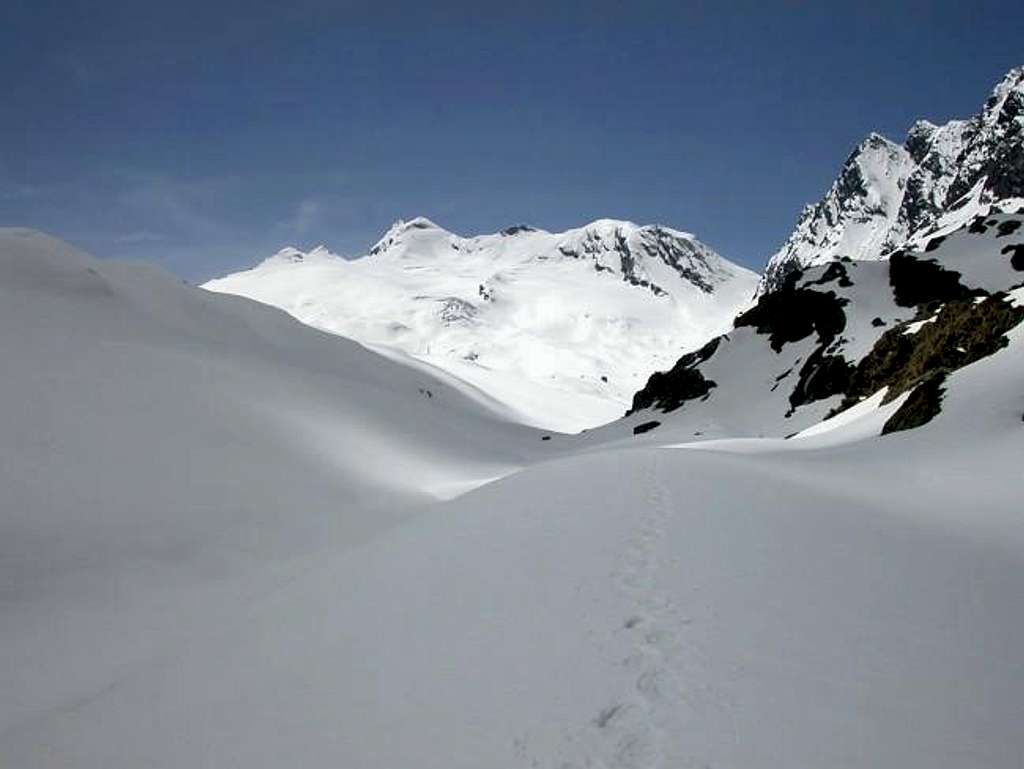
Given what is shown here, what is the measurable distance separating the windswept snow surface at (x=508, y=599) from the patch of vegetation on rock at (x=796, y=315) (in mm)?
38742

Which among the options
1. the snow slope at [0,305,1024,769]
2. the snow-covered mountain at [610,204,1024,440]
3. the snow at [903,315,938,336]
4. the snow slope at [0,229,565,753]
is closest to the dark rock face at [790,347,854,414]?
the snow-covered mountain at [610,204,1024,440]

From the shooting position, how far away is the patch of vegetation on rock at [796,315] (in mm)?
60322

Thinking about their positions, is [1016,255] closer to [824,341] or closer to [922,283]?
[922,283]

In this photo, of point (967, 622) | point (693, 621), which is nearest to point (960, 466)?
point (967, 622)

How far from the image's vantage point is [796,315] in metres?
64.9

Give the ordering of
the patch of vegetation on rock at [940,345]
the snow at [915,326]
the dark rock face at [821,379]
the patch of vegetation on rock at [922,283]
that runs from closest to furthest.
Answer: the patch of vegetation on rock at [940,345], the snow at [915,326], the dark rock face at [821,379], the patch of vegetation on rock at [922,283]

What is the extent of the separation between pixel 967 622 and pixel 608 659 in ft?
16.3

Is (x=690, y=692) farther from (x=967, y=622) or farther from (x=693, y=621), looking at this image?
(x=967, y=622)

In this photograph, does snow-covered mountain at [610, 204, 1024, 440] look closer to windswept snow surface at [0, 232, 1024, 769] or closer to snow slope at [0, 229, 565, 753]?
→ windswept snow surface at [0, 232, 1024, 769]

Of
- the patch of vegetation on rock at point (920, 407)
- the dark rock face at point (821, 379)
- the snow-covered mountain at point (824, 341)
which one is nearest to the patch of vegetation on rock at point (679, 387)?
the snow-covered mountain at point (824, 341)

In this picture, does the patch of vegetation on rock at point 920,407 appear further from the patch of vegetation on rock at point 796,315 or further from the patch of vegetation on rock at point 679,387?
the patch of vegetation on rock at point 679,387

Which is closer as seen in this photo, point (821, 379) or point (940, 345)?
point (940, 345)

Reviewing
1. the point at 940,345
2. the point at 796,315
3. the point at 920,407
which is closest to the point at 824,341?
the point at 796,315

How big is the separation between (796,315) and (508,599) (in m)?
65.8
